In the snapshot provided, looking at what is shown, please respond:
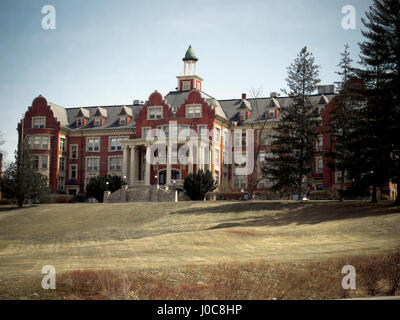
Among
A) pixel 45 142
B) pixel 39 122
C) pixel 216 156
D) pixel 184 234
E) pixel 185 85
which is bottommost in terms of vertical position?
pixel 184 234

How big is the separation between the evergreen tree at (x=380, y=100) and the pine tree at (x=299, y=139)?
7.22 meters

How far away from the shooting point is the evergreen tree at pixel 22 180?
50.7 meters

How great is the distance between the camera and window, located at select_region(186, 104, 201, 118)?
64.6 metres

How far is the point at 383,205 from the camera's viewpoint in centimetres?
3697

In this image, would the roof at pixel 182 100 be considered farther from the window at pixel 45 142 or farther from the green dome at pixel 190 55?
the window at pixel 45 142

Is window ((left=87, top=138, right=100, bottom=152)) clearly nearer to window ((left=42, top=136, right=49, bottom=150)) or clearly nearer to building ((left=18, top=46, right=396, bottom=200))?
building ((left=18, top=46, right=396, bottom=200))

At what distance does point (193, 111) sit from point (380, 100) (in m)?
31.7

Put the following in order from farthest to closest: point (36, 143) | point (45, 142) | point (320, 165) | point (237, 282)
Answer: point (45, 142), point (36, 143), point (320, 165), point (237, 282)

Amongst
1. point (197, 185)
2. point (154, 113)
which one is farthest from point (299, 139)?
point (154, 113)

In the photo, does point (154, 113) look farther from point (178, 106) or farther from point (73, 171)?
point (73, 171)

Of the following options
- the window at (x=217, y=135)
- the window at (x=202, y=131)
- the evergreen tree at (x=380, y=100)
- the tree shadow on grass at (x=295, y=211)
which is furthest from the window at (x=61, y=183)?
the evergreen tree at (x=380, y=100)

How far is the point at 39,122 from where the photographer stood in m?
72.2
